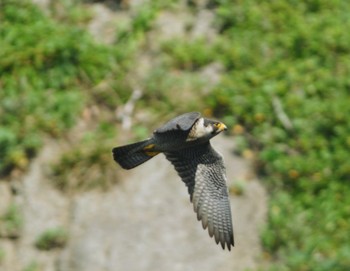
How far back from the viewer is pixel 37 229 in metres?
8.77

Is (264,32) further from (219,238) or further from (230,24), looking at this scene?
(219,238)

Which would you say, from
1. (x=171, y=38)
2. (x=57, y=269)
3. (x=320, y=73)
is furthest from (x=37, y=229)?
(x=320, y=73)

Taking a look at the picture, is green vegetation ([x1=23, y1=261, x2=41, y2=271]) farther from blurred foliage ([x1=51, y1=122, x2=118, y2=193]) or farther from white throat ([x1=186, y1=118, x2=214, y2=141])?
white throat ([x1=186, y1=118, x2=214, y2=141])

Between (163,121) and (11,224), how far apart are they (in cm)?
175

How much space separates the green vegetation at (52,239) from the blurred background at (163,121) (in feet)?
0.04

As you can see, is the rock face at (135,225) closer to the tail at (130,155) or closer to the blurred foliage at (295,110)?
the blurred foliage at (295,110)

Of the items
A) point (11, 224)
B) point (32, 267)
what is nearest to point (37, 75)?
point (11, 224)

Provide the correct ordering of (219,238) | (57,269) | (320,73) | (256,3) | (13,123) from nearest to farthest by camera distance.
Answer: (219,238)
(57,269)
(13,123)
(320,73)
(256,3)

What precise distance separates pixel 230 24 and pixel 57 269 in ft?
11.1

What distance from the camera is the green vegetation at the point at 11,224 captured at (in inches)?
343

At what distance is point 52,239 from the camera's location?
8.67 meters

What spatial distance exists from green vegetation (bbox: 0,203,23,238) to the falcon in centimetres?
227

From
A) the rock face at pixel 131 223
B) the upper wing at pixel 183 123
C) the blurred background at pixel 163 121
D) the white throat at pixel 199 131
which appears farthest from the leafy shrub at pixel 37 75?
the upper wing at pixel 183 123

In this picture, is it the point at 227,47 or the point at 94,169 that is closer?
the point at 94,169
